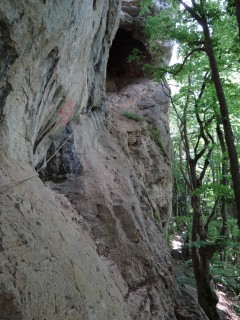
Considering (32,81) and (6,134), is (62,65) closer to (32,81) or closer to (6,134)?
(32,81)

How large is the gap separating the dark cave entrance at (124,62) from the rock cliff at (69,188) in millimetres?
5674

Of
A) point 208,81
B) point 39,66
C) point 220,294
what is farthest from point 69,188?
point 220,294

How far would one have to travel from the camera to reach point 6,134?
368cm

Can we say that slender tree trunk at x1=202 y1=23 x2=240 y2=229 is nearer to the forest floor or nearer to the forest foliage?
the forest foliage

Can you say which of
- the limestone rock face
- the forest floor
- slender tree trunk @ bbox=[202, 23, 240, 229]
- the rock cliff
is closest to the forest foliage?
slender tree trunk @ bbox=[202, 23, 240, 229]

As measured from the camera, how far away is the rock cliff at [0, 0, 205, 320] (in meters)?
3.02

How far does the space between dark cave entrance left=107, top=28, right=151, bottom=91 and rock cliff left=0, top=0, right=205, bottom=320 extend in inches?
223

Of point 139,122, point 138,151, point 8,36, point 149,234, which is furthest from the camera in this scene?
point 139,122

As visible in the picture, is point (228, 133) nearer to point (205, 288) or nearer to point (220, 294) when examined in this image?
point (205, 288)

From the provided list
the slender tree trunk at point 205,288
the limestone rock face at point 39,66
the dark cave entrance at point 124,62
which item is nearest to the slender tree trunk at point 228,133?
the limestone rock face at point 39,66

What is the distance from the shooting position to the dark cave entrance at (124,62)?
50.7ft

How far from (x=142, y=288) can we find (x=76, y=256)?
2.34 m

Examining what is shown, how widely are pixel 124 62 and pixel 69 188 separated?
11.6 meters

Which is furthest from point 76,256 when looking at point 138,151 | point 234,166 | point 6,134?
point 138,151
